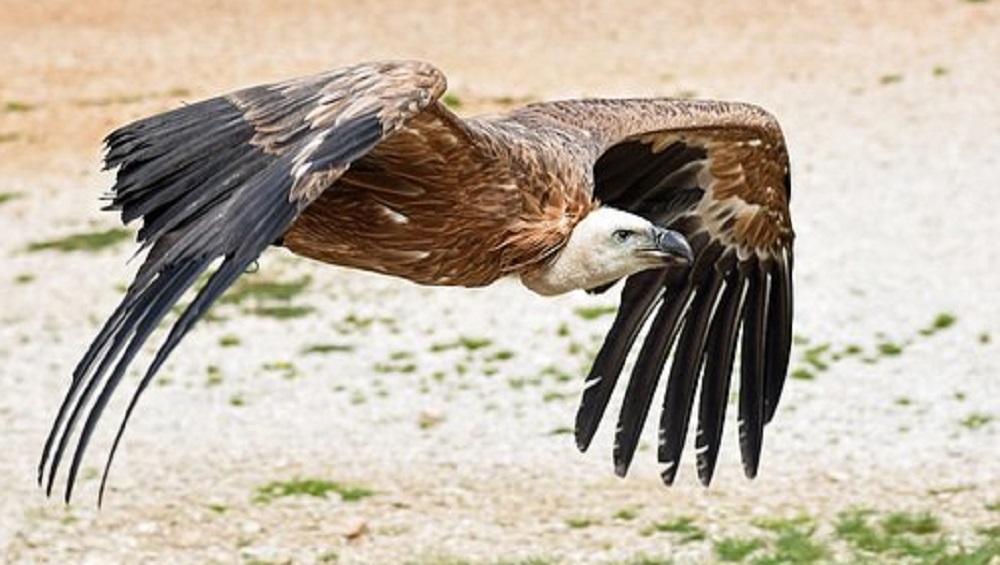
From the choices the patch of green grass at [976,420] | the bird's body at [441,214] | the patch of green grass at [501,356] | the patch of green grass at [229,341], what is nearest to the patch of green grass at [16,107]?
the patch of green grass at [229,341]

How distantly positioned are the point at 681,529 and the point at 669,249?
2167 millimetres

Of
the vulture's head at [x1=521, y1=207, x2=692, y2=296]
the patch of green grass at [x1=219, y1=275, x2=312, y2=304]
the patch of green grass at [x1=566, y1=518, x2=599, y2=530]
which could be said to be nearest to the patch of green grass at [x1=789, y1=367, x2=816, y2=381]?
the patch of green grass at [x1=566, y1=518, x2=599, y2=530]

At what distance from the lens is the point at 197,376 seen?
11.3 m

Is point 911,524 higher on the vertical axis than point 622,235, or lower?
lower

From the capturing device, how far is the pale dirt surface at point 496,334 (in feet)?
29.7

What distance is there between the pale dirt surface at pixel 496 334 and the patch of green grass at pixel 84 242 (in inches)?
6.3

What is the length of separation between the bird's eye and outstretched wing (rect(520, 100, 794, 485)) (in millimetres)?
1215

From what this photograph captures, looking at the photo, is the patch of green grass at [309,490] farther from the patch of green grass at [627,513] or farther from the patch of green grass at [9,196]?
the patch of green grass at [9,196]

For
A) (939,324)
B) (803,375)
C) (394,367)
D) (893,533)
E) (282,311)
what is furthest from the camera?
(282,311)

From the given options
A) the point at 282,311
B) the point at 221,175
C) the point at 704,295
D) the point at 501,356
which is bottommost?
the point at 221,175

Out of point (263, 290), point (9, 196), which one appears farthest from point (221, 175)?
point (9, 196)

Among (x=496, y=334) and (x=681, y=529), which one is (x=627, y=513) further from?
(x=496, y=334)

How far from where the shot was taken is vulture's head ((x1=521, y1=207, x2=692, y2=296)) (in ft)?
22.1

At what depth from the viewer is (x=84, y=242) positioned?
A: 1377 centimetres
